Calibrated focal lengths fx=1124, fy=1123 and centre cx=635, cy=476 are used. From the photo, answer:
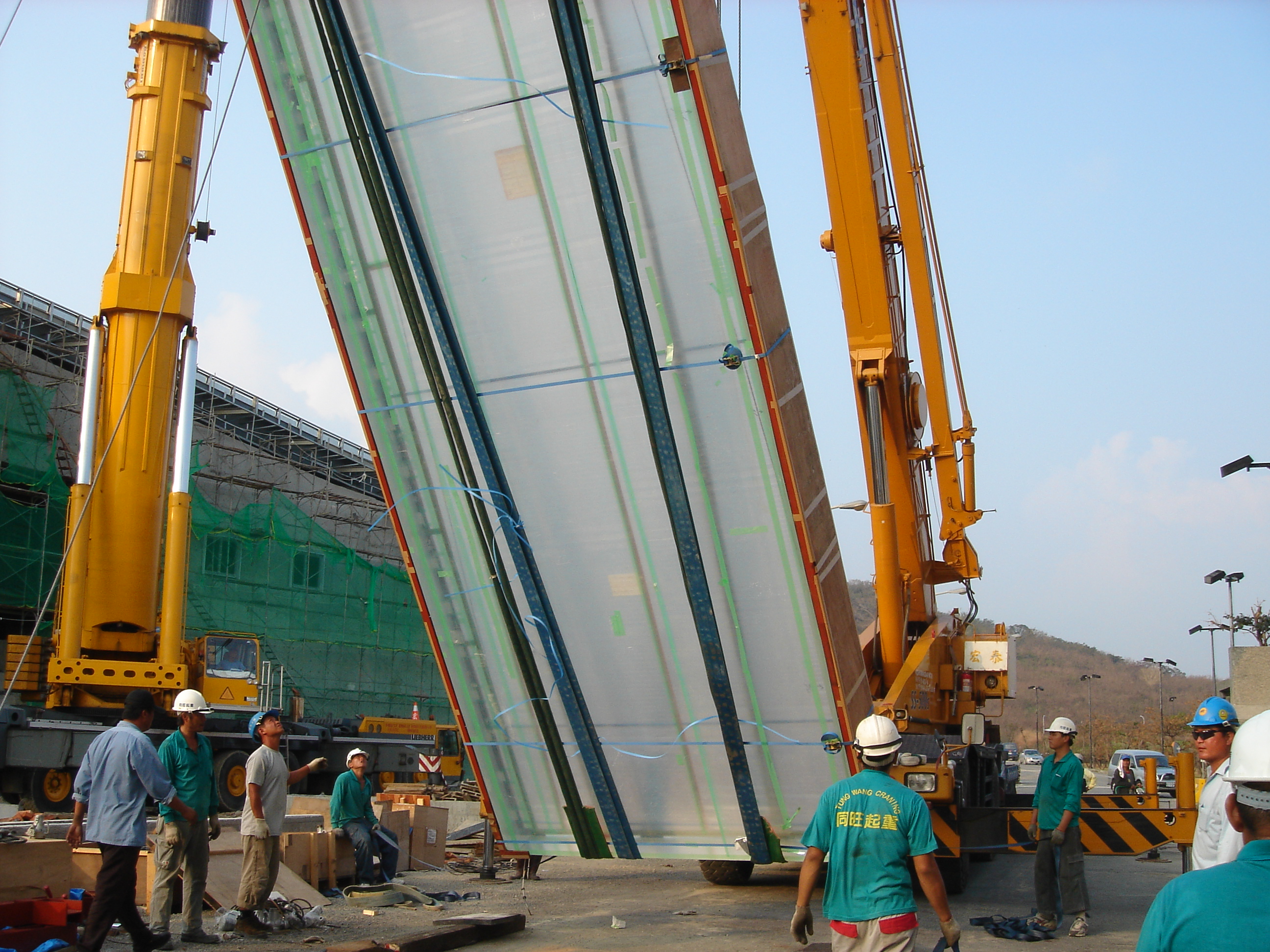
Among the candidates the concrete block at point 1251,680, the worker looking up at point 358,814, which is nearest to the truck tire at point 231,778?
the worker looking up at point 358,814

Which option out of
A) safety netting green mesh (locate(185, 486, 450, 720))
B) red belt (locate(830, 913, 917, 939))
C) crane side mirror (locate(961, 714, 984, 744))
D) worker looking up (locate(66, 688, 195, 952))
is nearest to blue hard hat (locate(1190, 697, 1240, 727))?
red belt (locate(830, 913, 917, 939))

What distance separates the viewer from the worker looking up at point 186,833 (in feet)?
22.5

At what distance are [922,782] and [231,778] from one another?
41.7ft

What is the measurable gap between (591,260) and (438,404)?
1.34 meters

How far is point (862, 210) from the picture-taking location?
10.6 metres

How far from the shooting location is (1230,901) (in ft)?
6.57

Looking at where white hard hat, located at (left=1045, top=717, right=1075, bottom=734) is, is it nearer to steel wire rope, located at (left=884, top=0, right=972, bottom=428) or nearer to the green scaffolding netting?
steel wire rope, located at (left=884, top=0, right=972, bottom=428)

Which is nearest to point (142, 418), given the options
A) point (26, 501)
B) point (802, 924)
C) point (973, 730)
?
point (26, 501)

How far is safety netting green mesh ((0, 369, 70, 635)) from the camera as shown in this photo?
87.0ft

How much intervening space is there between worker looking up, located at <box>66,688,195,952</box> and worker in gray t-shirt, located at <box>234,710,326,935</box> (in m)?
0.98

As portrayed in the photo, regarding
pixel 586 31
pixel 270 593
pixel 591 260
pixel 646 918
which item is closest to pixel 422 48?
pixel 586 31

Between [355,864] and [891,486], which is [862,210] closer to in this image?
[891,486]

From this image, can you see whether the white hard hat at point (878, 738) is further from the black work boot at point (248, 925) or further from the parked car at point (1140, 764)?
the parked car at point (1140, 764)

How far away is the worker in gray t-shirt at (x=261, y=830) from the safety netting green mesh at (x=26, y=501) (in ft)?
68.5
